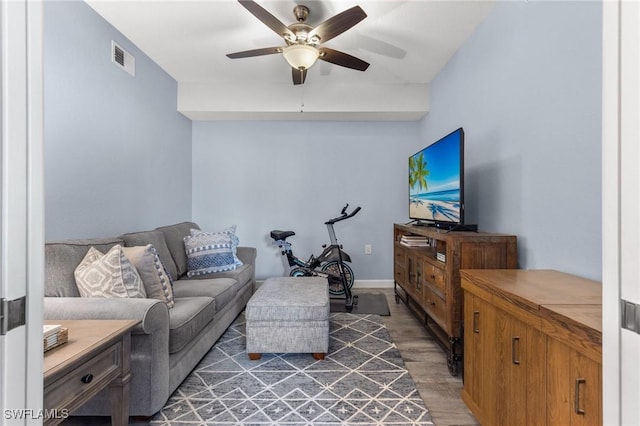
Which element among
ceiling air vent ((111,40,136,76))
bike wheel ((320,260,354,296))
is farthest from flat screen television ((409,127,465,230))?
ceiling air vent ((111,40,136,76))

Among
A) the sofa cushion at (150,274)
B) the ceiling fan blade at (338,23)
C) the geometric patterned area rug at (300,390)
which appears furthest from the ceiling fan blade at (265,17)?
the geometric patterned area rug at (300,390)

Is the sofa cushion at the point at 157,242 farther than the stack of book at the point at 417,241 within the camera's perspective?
No

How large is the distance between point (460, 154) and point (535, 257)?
0.79 meters

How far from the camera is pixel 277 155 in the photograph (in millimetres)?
4191

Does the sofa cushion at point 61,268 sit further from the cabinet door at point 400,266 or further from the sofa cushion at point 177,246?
the cabinet door at point 400,266

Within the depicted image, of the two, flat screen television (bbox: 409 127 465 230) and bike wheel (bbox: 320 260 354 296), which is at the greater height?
flat screen television (bbox: 409 127 465 230)

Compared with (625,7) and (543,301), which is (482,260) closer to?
(543,301)

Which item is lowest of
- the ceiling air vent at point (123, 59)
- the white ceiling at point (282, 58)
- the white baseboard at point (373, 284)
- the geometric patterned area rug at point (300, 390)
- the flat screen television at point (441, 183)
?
the geometric patterned area rug at point (300, 390)

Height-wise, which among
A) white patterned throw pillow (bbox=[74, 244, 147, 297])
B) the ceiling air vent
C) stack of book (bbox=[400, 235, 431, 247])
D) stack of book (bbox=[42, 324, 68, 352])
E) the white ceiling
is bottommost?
stack of book (bbox=[42, 324, 68, 352])

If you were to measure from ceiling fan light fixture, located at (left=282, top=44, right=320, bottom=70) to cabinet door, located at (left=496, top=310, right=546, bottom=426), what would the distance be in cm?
205

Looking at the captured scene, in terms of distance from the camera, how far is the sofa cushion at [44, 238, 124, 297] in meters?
1.67

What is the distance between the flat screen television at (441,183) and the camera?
2.11 meters

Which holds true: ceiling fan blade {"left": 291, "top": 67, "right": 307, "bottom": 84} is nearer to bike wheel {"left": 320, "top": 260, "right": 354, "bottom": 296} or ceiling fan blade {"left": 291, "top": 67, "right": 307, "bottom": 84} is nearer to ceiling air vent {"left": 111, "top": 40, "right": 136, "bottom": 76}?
ceiling air vent {"left": 111, "top": 40, "right": 136, "bottom": 76}

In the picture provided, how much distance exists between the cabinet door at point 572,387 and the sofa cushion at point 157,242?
8.64ft
